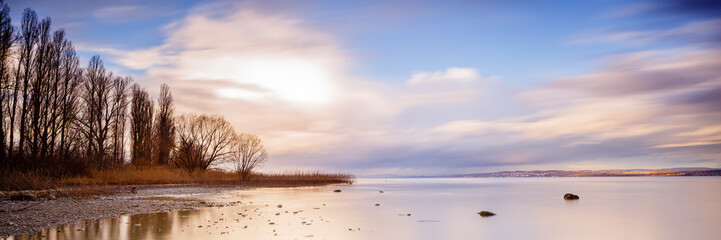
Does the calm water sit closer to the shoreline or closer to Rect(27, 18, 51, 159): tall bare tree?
the shoreline

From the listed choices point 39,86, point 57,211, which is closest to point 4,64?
point 39,86

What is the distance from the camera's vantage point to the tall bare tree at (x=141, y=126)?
2056 inches

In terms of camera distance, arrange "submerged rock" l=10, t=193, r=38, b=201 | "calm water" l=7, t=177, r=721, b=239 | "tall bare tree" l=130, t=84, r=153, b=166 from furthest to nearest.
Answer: "tall bare tree" l=130, t=84, r=153, b=166 < "submerged rock" l=10, t=193, r=38, b=201 < "calm water" l=7, t=177, r=721, b=239

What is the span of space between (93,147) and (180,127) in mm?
10506

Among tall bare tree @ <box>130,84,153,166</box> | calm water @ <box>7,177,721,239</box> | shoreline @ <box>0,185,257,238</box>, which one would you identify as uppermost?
tall bare tree @ <box>130,84,153,166</box>

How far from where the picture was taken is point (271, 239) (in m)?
11.8

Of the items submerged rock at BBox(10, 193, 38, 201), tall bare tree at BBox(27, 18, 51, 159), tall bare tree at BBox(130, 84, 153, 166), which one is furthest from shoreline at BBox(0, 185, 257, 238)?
tall bare tree at BBox(130, 84, 153, 166)

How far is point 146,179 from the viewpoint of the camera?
3484 cm

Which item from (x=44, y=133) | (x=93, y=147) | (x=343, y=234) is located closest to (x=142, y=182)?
(x=44, y=133)

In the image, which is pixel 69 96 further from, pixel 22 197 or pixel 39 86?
pixel 22 197

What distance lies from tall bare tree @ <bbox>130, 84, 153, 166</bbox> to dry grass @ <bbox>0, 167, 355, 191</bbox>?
798 cm

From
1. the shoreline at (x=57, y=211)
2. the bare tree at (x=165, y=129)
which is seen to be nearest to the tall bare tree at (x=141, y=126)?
the bare tree at (x=165, y=129)

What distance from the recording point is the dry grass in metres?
21.7

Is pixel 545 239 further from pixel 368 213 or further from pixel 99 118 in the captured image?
pixel 99 118
